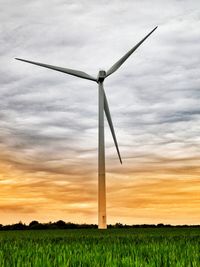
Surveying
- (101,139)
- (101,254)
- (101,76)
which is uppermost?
(101,76)

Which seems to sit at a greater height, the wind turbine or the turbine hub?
the turbine hub

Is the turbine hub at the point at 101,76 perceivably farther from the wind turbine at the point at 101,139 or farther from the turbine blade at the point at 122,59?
the wind turbine at the point at 101,139

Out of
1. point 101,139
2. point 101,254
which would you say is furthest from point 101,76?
point 101,254

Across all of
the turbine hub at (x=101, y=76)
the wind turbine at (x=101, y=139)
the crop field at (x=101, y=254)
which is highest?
the turbine hub at (x=101, y=76)

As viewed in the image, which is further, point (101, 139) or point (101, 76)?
point (101, 76)

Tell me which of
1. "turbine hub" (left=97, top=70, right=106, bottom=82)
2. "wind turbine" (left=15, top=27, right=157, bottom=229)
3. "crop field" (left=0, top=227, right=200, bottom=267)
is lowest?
"crop field" (left=0, top=227, right=200, bottom=267)

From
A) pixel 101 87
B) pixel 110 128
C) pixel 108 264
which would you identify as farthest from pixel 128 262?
pixel 101 87

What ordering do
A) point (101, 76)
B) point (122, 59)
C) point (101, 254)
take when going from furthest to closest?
point (101, 76) < point (122, 59) < point (101, 254)

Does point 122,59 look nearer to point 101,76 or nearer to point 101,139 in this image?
point 101,76

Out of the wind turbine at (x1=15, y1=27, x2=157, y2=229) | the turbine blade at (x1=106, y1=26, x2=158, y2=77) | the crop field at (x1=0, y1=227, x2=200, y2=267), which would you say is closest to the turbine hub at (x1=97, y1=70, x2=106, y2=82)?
the turbine blade at (x1=106, y1=26, x2=158, y2=77)

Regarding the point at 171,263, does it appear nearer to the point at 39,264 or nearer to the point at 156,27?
the point at 39,264

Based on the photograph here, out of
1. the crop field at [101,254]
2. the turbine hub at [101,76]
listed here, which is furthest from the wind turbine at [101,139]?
the crop field at [101,254]

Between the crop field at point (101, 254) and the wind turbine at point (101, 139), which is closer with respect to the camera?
the crop field at point (101, 254)

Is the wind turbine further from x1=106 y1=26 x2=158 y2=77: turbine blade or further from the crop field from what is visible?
the crop field
